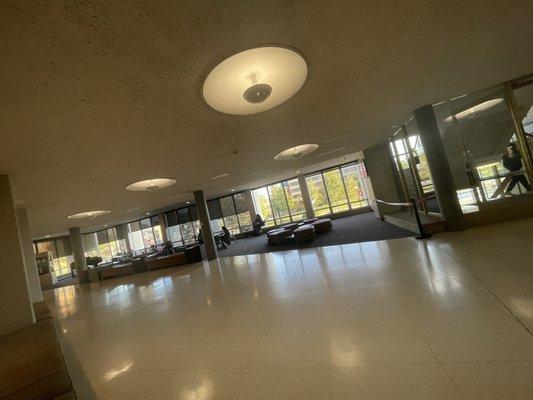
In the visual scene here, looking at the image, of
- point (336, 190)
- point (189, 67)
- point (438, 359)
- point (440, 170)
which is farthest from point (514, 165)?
point (336, 190)

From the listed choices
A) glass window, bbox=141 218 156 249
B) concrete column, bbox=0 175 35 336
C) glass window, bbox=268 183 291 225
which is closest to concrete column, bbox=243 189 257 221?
glass window, bbox=268 183 291 225

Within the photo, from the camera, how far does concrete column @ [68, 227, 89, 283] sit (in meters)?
12.2

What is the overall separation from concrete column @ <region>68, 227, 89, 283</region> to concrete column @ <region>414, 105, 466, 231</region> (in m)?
15.8

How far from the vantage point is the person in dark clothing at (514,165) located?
546cm

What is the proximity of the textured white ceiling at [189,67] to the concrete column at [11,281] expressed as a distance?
935 mm

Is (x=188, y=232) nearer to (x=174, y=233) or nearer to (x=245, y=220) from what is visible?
(x=174, y=233)

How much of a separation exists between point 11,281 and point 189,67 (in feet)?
13.7

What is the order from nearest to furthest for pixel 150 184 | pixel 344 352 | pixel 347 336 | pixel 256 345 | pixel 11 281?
pixel 344 352 → pixel 347 336 → pixel 256 345 → pixel 11 281 → pixel 150 184

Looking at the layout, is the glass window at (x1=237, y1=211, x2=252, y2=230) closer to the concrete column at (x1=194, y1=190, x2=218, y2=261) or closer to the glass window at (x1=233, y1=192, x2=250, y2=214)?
the glass window at (x1=233, y1=192, x2=250, y2=214)

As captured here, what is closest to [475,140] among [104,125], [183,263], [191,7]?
[191,7]

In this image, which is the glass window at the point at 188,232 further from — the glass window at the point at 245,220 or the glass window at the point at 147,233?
the glass window at the point at 245,220

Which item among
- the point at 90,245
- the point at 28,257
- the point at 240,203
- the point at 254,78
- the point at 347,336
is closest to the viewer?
the point at 347,336

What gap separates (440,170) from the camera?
17.7 ft

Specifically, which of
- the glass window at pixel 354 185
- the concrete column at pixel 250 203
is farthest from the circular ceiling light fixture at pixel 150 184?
the glass window at pixel 354 185
